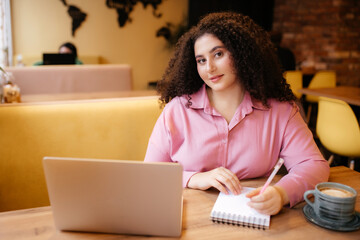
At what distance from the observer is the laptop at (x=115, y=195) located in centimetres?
79

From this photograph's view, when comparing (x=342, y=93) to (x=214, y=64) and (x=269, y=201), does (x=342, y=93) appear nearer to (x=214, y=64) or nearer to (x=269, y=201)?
(x=214, y=64)

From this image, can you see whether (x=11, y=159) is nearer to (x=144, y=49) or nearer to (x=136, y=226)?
(x=136, y=226)

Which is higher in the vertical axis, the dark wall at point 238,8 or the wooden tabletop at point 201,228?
the dark wall at point 238,8

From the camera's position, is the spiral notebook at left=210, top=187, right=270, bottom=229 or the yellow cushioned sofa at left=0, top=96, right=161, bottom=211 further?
the yellow cushioned sofa at left=0, top=96, right=161, bottom=211

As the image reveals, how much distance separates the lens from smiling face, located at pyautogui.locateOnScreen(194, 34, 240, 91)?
4.36 feet

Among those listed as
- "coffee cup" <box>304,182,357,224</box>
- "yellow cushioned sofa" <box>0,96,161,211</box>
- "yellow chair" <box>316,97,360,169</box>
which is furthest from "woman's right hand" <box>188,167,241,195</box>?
"yellow chair" <box>316,97,360,169</box>

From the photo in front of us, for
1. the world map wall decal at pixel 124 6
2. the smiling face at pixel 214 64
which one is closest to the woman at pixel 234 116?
the smiling face at pixel 214 64

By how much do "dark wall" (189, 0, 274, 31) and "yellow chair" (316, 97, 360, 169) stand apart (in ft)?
11.8

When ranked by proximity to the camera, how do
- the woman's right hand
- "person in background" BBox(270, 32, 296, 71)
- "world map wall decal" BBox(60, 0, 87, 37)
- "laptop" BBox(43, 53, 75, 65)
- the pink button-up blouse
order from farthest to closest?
"world map wall decal" BBox(60, 0, 87, 37) → "person in background" BBox(270, 32, 296, 71) → "laptop" BBox(43, 53, 75, 65) → the pink button-up blouse → the woman's right hand

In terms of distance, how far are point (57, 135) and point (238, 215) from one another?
1.01m

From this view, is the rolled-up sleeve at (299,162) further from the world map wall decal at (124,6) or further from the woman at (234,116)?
the world map wall decal at (124,6)

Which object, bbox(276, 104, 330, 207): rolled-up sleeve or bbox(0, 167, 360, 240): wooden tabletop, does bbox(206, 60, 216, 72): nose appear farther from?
bbox(0, 167, 360, 240): wooden tabletop

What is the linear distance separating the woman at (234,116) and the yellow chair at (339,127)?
127 cm

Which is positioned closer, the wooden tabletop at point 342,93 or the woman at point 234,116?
the woman at point 234,116
